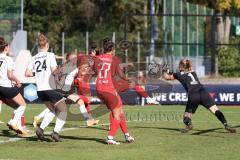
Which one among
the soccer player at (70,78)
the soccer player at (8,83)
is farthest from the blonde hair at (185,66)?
the soccer player at (8,83)

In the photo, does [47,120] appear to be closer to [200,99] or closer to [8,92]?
[8,92]

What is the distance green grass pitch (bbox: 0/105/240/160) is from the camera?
485 inches

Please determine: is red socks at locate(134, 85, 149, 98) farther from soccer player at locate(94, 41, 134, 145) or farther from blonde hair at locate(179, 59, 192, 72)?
soccer player at locate(94, 41, 134, 145)

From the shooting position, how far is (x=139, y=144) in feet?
46.0

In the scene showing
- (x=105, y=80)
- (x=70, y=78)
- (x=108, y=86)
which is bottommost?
(x=70, y=78)

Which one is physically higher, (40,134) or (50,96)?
(50,96)

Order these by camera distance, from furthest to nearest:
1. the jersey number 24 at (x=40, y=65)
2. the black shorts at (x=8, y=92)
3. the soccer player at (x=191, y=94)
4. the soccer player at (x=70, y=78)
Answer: the soccer player at (x=70, y=78) < the soccer player at (x=191, y=94) < the black shorts at (x=8, y=92) < the jersey number 24 at (x=40, y=65)

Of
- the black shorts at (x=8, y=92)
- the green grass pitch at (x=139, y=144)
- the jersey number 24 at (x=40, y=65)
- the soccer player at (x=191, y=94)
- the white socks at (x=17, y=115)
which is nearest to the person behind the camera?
the green grass pitch at (x=139, y=144)

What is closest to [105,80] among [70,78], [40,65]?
[40,65]

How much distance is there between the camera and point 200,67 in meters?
38.7

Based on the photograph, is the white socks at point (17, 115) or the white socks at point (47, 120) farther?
the white socks at point (17, 115)

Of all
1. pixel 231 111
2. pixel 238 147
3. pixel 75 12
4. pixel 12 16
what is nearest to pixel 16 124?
pixel 238 147

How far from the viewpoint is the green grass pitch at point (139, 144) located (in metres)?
12.3

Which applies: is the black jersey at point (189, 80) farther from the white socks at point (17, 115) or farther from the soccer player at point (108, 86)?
the white socks at point (17, 115)
